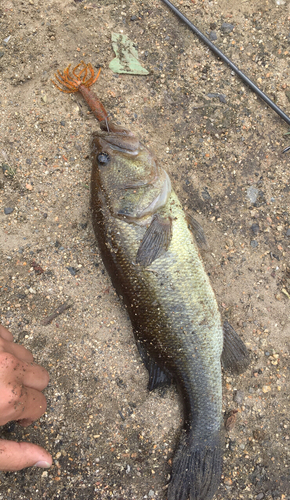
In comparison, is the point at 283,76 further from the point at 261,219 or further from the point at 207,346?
the point at 207,346

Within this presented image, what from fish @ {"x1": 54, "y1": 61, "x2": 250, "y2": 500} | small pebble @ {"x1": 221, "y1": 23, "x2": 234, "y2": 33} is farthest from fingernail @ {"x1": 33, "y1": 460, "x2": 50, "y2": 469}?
small pebble @ {"x1": 221, "y1": 23, "x2": 234, "y2": 33}

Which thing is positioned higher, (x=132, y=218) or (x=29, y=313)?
(x=132, y=218)

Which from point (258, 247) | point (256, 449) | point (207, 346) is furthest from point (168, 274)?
point (256, 449)

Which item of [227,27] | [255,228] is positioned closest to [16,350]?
[255,228]

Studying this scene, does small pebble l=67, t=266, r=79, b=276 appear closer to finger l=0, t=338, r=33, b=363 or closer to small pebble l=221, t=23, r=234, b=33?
finger l=0, t=338, r=33, b=363

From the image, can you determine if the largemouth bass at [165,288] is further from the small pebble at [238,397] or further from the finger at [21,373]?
the finger at [21,373]
